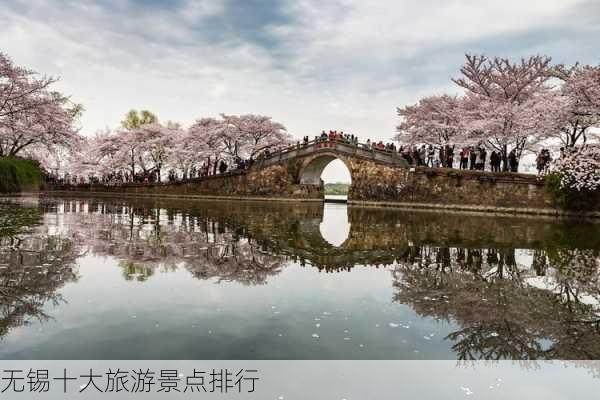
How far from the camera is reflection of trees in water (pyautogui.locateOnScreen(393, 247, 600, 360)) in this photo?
510 cm

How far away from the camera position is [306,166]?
1655 inches

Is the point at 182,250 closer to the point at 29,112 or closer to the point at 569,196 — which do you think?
the point at 29,112

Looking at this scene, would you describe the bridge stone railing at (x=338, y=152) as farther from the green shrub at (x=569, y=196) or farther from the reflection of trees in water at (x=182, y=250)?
the reflection of trees in water at (x=182, y=250)

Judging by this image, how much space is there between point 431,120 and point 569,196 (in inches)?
649

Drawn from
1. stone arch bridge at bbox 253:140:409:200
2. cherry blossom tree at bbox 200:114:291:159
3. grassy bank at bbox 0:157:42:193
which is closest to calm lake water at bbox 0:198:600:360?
grassy bank at bbox 0:157:42:193

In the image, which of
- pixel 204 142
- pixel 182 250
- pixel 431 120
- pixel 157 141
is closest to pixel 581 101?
pixel 431 120

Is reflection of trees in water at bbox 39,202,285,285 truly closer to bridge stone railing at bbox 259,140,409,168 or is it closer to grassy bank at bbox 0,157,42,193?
grassy bank at bbox 0,157,42,193

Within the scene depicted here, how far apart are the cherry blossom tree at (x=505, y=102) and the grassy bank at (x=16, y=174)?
94.1 ft

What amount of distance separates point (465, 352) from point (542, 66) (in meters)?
34.0

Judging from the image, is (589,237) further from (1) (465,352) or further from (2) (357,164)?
(2) (357,164)

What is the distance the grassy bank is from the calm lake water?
536 inches

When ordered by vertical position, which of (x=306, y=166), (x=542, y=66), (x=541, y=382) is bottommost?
(x=541, y=382)

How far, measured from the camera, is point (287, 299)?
6727 mm

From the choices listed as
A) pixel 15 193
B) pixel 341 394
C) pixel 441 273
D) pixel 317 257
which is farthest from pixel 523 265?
pixel 15 193
